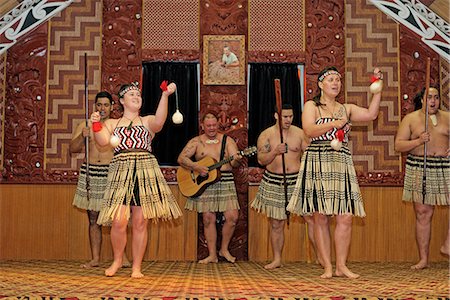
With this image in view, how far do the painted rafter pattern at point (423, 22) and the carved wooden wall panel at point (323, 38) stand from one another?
567 mm

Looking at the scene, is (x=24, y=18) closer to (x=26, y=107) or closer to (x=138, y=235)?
(x=26, y=107)

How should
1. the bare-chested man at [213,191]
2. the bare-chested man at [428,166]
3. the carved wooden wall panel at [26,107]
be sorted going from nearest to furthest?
the bare-chested man at [428,166]
the bare-chested man at [213,191]
the carved wooden wall panel at [26,107]

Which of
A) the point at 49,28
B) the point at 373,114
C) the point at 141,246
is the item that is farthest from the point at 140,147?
the point at 49,28

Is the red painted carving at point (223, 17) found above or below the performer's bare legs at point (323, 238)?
above

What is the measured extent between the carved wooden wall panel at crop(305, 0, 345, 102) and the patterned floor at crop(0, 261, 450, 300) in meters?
2.33

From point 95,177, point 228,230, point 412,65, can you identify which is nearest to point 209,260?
point 228,230

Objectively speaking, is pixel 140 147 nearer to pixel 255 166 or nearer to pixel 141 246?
pixel 141 246

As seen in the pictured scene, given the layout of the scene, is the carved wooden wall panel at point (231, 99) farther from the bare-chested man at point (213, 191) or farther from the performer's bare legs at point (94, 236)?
the performer's bare legs at point (94, 236)

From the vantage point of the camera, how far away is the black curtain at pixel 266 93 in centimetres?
737

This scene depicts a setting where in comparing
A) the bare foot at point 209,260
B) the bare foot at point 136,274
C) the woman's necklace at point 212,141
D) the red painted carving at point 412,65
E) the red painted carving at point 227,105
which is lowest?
the bare foot at point 209,260

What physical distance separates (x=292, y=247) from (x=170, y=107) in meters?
2.14

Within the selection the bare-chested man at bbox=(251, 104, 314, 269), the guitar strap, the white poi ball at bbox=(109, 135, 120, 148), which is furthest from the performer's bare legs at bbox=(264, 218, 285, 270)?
the white poi ball at bbox=(109, 135, 120, 148)

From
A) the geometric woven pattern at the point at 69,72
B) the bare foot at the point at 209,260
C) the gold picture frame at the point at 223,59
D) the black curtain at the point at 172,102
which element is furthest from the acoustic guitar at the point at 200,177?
the geometric woven pattern at the point at 69,72

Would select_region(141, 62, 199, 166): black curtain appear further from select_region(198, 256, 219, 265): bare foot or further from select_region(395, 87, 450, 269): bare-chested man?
select_region(395, 87, 450, 269): bare-chested man
